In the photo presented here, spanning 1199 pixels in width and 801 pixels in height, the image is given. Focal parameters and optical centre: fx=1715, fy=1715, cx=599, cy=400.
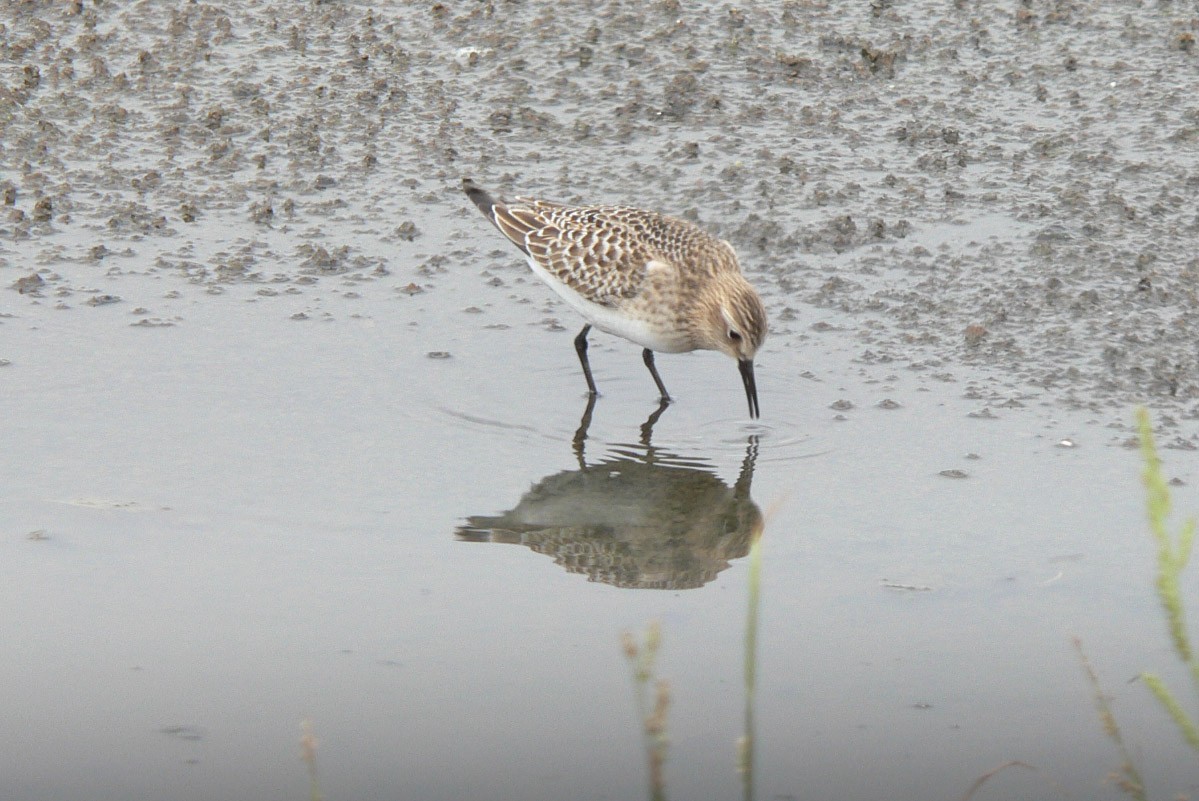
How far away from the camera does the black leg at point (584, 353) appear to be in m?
7.86

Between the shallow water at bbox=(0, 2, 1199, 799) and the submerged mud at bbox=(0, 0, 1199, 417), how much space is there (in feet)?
0.11

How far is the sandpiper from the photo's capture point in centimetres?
750

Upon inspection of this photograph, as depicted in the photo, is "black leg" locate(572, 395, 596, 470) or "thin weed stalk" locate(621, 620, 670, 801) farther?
"black leg" locate(572, 395, 596, 470)

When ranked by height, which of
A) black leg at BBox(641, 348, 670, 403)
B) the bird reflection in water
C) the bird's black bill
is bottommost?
the bird reflection in water

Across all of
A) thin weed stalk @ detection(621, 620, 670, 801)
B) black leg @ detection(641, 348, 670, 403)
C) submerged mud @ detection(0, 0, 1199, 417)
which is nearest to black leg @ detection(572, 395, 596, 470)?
black leg @ detection(641, 348, 670, 403)

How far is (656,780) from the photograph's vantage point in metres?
3.40

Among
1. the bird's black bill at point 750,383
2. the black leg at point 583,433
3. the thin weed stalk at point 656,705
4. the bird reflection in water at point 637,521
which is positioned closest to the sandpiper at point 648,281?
the bird's black bill at point 750,383

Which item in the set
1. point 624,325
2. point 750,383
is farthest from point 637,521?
point 624,325

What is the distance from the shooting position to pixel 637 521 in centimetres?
656

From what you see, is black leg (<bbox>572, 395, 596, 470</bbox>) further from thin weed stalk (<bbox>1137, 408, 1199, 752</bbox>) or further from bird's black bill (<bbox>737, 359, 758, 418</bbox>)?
thin weed stalk (<bbox>1137, 408, 1199, 752</bbox>)

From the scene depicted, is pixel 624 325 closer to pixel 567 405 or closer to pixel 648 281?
pixel 648 281

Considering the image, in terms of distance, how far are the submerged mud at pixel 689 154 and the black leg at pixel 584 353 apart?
95cm

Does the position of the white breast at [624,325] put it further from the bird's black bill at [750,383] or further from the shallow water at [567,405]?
the bird's black bill at [750,383]

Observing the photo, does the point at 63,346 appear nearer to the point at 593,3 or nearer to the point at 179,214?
the point at 179,214
